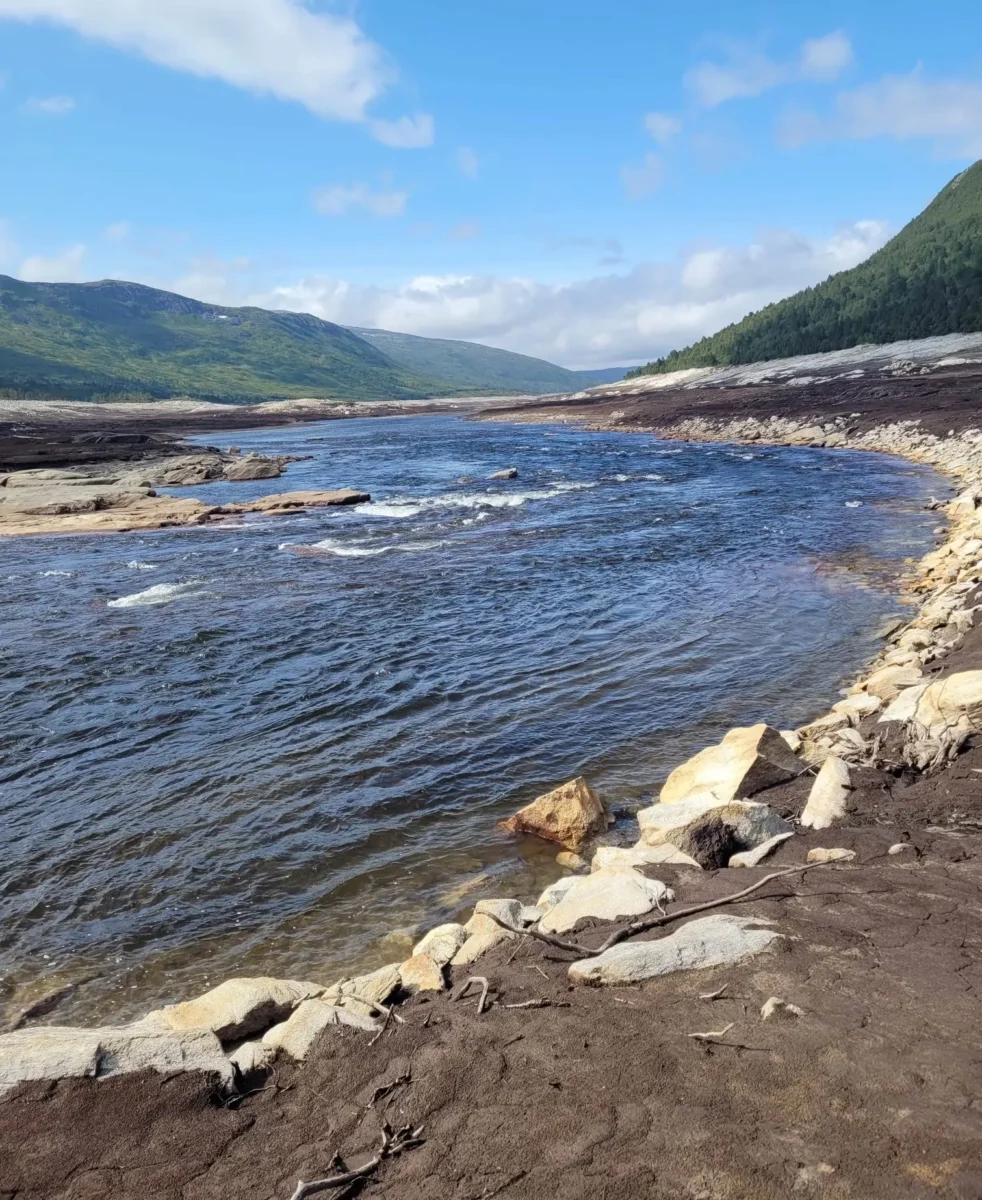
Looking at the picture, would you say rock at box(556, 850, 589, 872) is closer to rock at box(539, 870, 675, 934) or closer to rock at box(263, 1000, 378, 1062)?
rock at box(539, 870, 675, 934)

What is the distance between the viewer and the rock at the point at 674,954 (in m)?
5.78

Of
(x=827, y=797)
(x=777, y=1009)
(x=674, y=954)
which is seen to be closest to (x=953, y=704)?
(x=827, y=797)

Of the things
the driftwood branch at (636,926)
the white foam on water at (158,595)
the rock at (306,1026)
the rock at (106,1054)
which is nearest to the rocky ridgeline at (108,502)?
the white foam on water at (158,595)

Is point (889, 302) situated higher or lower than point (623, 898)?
higher

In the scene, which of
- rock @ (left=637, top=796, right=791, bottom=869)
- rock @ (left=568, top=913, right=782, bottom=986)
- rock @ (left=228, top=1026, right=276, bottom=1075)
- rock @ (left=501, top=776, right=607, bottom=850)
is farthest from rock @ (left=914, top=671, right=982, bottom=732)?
rock @ (left=228, top=1026, right=276, bottom=1075)

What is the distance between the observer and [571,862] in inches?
382

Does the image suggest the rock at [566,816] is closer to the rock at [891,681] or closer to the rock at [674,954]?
the rock at [674,954]

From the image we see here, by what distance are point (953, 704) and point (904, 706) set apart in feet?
3.43

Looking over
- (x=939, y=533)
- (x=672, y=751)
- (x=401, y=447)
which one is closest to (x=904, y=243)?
(x=401, y=447)

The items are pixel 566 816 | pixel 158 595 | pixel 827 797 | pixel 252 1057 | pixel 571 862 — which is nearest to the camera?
pixel 252 1057

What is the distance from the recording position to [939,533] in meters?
26.6

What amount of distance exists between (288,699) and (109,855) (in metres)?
4.99

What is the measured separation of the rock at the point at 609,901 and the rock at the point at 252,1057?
250 centimetres

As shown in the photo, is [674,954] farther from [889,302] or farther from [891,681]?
[889,302]
